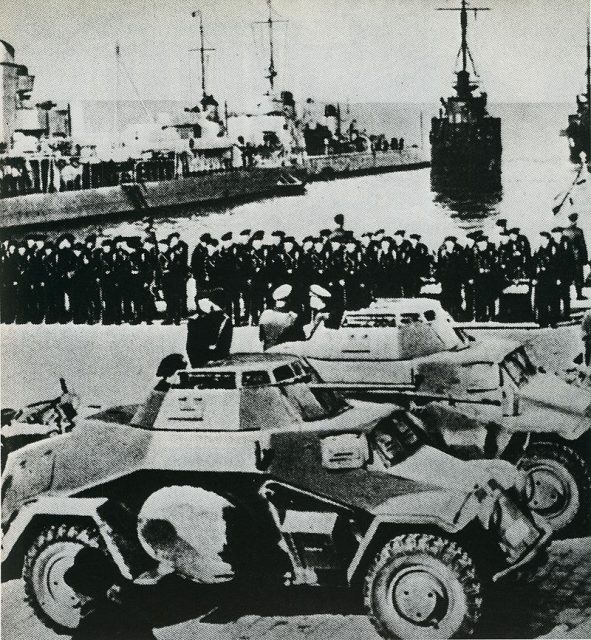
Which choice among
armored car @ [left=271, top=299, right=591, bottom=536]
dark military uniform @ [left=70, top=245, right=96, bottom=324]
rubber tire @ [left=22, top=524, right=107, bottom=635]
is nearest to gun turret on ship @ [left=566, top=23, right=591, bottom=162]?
armored car @ [left=271, top=299, right=591, bottom=536]

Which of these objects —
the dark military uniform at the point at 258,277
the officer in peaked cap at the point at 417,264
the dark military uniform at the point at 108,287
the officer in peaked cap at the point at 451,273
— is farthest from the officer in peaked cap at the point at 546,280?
the dark military uniform at the point at 108,287

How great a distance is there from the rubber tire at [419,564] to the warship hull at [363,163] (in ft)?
5.82

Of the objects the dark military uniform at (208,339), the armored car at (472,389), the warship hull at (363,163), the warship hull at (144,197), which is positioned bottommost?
the armored car at (472,389)

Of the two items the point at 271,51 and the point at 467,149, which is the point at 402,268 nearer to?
the point at 467,149

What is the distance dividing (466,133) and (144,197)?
1722 millimetres

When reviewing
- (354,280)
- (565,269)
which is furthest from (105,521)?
(565,269)

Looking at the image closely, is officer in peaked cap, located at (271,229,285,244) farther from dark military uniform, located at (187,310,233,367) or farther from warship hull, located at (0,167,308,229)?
dark military uniform, located at (187,310,233,367)

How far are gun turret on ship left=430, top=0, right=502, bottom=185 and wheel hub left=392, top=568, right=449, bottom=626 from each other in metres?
2.02

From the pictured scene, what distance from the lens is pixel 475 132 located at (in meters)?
4.43

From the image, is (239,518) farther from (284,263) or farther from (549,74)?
(549,74)

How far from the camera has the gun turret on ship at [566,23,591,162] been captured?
4273mm

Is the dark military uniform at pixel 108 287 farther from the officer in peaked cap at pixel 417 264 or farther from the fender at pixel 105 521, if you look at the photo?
the officer in peaked cap at pixel 417 264

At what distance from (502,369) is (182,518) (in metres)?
1.63

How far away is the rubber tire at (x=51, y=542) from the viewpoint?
3.72 meters
